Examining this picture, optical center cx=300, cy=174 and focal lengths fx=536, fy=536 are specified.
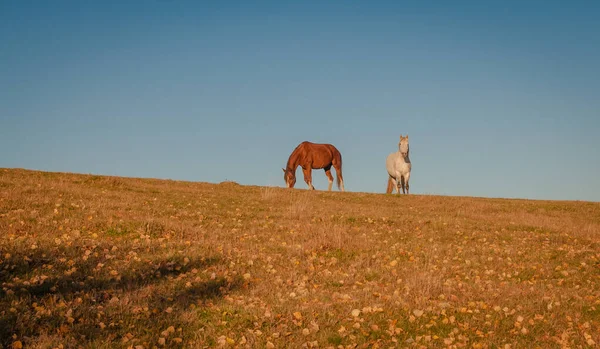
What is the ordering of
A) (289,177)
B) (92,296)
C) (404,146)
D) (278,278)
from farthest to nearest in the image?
(289,177) < (404,146) < (278,278) < (92,296)

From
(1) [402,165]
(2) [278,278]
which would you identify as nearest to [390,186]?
(1) [402,165]

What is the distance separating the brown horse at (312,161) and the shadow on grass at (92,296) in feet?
99.8

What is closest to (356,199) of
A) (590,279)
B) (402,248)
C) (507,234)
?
(507,234)

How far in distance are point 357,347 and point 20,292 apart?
6628 millimetres

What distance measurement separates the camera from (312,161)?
45.2m

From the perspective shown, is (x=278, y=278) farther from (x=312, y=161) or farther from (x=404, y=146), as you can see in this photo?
(x=312, y=161)

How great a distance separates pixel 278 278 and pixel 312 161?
108ft

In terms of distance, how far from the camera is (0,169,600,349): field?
9.39m

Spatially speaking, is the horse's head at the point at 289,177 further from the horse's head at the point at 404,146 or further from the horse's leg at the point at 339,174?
the horse's head at the point at 404,146

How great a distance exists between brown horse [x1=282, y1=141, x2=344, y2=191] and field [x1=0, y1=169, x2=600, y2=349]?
20.3m

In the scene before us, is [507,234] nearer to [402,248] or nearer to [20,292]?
[402,248]

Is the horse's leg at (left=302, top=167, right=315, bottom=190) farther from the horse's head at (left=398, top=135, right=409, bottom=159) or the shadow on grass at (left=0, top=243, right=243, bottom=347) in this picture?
the shadow on grass at (left=0, top=243, right=243, bottom=347)

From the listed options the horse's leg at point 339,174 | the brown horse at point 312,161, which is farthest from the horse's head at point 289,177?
the horse's leg at point 339,174

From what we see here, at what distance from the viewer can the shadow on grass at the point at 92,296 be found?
29.3 feet
